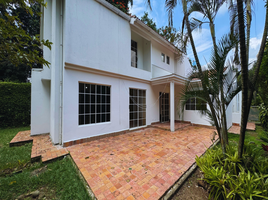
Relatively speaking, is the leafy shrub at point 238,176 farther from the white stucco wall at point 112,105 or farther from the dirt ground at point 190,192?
the white stucco wall at point 112,105

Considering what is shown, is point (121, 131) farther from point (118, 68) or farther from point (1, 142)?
point (1, 142)

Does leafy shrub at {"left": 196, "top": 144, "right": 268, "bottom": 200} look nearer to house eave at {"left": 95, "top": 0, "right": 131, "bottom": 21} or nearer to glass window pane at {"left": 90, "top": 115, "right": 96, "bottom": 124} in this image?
glass window pane at {"left": 90, "top": 115, "right": 96, "bottom": 124}

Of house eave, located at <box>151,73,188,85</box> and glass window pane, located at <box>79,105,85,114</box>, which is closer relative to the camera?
glass window pane, located at <box>79,105,85,114</box>

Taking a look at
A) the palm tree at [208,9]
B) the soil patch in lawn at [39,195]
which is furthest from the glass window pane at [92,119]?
the palm tree at [208,9]

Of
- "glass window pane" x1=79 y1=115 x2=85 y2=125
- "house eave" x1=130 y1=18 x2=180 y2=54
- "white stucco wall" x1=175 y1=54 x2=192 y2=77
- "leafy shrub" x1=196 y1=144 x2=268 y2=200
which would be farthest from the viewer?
"white stucco wall" x1=175 y1=54 x2=192 y2=77

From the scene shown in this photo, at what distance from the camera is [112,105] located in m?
6.04

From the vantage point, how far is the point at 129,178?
2.75 meters

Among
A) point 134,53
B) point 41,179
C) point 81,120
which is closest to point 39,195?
point 41,179

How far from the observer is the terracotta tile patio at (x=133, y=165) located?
2.42 meters

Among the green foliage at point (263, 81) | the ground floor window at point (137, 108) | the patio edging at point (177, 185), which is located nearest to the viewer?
the patio edging at point (177, 185)

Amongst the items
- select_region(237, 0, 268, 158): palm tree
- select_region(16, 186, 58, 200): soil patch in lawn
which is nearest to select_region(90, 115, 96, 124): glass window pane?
select_region(16, 186, 58, 200): soil patch in lawn

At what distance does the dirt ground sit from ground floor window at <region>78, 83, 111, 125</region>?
165 inches

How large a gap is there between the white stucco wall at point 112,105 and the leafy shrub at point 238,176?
422 cm

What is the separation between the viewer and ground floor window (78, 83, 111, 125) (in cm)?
514
